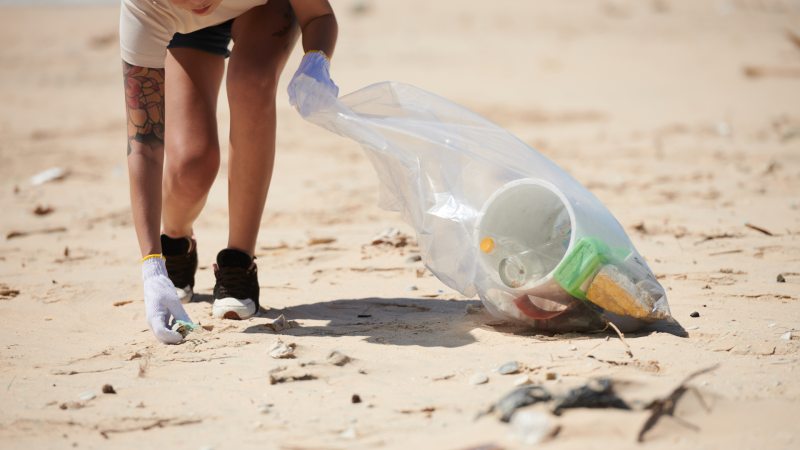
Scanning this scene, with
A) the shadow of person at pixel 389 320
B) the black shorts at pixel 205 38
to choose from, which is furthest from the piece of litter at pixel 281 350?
the black shorts at pixel 205 38

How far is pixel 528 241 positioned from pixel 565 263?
0.32 meters

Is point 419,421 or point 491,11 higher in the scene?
point 491,11

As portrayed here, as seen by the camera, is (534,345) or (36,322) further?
(36,322)

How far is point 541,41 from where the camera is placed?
11883 millimetres

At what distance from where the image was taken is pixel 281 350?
165 cm

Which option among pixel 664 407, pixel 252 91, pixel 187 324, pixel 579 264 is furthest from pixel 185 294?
pixel 664 407

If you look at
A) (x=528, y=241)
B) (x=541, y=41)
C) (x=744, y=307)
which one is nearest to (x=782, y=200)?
(x=744, y=307)

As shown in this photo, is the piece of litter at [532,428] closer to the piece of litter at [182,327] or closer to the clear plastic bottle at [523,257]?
the clear plastic bottle at [523,257]

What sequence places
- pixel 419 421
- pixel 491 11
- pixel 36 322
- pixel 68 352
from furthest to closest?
pixel 491 11
pixel 36 322
pixel 68 352
pixel 419 421

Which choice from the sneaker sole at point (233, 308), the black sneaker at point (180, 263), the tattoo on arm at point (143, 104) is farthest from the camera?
the black sneaker at point (180, 263)

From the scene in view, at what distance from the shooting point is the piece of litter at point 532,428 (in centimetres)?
113

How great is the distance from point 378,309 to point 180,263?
0.82 meters

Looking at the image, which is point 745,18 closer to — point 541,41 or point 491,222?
point 541,41

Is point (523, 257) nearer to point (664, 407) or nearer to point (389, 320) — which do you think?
point (389, 320)
